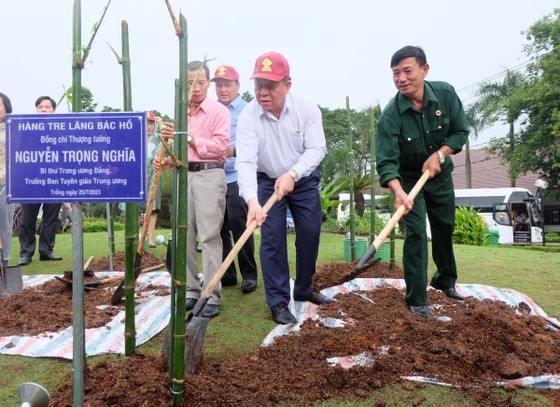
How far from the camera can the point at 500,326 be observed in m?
3.02

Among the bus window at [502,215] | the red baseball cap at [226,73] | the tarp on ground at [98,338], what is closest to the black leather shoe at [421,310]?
the tarp on ground at [98,338]

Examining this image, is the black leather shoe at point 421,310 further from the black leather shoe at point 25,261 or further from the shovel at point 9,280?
the black leather shoe at point 25,261

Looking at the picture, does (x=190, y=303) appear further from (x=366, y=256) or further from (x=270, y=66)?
(x=270, y=66)

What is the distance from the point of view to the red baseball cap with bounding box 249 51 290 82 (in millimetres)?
3264

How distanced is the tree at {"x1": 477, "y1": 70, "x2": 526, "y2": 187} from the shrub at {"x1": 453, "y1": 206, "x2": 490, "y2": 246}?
16.6 meters

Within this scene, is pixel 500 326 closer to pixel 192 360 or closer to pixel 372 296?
pixel 372 296

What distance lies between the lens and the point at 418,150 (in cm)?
367

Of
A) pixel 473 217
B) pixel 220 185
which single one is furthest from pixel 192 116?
pixel 473 217

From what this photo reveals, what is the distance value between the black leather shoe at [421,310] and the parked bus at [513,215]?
23090 mm

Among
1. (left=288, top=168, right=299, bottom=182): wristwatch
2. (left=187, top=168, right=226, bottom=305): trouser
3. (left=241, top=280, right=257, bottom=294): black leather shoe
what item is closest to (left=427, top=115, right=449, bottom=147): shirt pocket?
(left=288, top=168, right=299, bottom=182): wristwatch

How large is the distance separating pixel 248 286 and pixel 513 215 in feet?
81.8

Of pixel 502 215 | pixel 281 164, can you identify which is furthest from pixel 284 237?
pixel 502 215

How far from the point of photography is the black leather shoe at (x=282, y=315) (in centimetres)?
329

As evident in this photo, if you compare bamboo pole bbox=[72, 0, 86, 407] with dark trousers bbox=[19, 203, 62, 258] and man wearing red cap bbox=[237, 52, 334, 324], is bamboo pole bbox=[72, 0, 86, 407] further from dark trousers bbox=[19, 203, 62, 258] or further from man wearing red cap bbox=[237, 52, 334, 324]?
dark trousers bbox=[19, 203, 62, 258]
